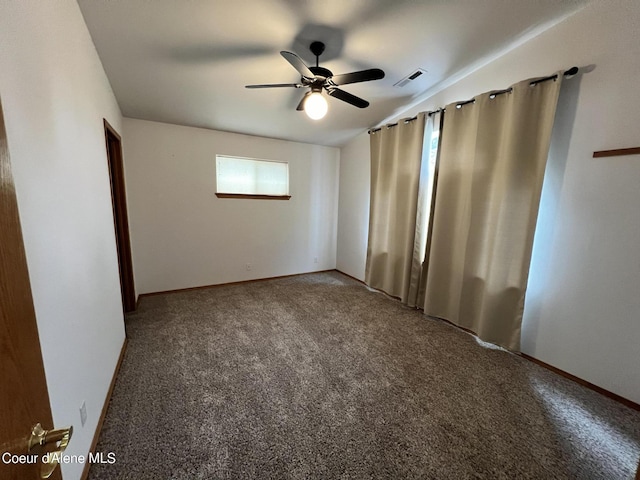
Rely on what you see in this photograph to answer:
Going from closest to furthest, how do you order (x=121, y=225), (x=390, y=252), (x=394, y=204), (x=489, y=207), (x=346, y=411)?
(x=346, y=411) → (x=489, y=207) → (x=121, y=225) → (x=394, y=204) → (x=390, y=252)

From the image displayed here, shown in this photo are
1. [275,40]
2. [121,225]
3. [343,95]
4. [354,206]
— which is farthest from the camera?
[354,206]

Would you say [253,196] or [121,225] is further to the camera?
[253,196]

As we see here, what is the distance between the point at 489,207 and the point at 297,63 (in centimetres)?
207

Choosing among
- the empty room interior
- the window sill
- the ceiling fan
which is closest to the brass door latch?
the empty room interior

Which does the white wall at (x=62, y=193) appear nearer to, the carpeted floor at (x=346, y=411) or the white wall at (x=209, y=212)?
the carpeted floor at (x=346, y=411)

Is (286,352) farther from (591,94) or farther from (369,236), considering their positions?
(591,94)

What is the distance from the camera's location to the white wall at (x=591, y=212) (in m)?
1.64

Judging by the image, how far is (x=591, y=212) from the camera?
180cm

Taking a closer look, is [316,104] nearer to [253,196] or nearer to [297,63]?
[297,63]

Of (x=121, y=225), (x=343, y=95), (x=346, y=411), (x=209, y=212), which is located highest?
(x=343, y=95)

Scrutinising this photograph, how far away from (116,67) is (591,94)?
12.4 ft

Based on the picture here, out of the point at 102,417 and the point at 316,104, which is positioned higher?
the point at 316,104

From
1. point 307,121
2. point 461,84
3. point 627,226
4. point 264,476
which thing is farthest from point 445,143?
point 264,476

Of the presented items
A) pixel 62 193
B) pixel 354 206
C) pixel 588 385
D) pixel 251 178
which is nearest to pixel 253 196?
pixel 251 178
